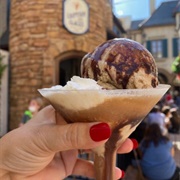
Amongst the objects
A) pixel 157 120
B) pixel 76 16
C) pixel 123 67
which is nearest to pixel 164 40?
pixel 76 16

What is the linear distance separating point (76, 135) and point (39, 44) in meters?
5.54

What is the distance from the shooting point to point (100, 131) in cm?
96

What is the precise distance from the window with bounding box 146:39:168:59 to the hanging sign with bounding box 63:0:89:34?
13.0m

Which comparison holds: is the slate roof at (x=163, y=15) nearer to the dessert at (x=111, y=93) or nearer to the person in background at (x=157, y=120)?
the person in background at (x=157, y=120)

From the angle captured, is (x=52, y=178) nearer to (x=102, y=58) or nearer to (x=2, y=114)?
(x=102, y=58)

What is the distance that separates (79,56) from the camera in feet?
21.7

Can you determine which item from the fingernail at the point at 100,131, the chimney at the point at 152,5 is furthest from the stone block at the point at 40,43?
the chimney at the point at 152,5

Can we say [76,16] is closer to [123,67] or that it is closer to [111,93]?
[123,67]

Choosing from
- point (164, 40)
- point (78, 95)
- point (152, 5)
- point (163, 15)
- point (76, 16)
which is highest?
point (152, 5)

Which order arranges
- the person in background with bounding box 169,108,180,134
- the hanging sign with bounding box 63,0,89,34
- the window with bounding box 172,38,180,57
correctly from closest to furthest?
the hanging sign with bounding box 63,0,89,34 → the person in background with bounding box 169,108,180,134 → the window with bounding box 172,38,180,57

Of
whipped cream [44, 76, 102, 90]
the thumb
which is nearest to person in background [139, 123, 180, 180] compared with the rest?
the thumb

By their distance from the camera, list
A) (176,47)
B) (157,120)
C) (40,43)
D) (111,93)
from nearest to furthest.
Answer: (111,93) → (157,120) → (40,43) → (176,47)

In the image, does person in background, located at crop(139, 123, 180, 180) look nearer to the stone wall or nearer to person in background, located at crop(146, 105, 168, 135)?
person in background, located at crop(146, 105, 168, 135)

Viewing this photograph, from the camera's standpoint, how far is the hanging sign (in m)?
6.36
